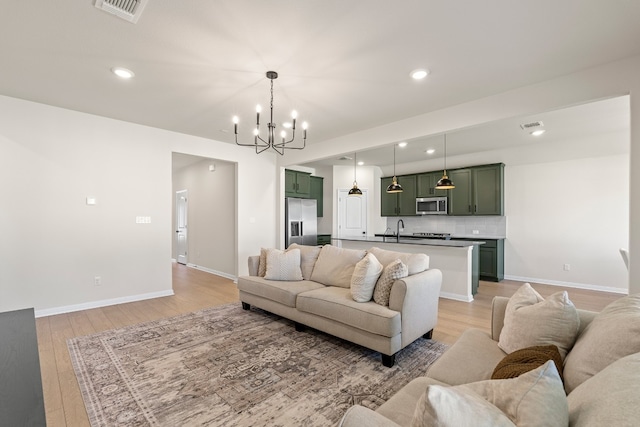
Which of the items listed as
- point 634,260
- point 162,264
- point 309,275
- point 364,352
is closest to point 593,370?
point 364,352

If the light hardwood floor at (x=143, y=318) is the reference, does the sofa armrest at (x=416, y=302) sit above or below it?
above

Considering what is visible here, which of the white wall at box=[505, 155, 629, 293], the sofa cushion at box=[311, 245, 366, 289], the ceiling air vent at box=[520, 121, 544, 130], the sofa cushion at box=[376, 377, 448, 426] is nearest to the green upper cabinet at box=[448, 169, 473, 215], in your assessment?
the white wall at box=[505, 155, 629, 293]

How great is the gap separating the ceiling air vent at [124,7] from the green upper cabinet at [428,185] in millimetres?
6181

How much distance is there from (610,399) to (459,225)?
6.61 metres

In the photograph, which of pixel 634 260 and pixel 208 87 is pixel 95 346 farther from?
pixel 634 260

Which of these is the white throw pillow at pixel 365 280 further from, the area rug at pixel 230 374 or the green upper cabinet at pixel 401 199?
the green upper cabinet at pixel 401 199

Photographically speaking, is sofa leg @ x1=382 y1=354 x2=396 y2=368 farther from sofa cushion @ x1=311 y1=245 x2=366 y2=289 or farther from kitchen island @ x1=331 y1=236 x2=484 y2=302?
kitchen island @ x1=331 y1=236 x2=484 y2=302

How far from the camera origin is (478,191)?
6.34 meters

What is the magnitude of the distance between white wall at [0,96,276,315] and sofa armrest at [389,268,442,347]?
3.96 m

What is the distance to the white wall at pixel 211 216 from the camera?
20.8ft

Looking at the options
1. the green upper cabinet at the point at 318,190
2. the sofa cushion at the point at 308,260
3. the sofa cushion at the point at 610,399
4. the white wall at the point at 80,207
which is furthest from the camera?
the green upper cabinet at the point at 318,190

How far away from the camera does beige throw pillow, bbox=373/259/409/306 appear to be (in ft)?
9.11

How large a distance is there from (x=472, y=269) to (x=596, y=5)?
362cm

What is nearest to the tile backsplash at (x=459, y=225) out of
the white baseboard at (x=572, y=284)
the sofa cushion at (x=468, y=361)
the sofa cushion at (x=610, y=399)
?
the white baseboard at (x=572, y=284)
